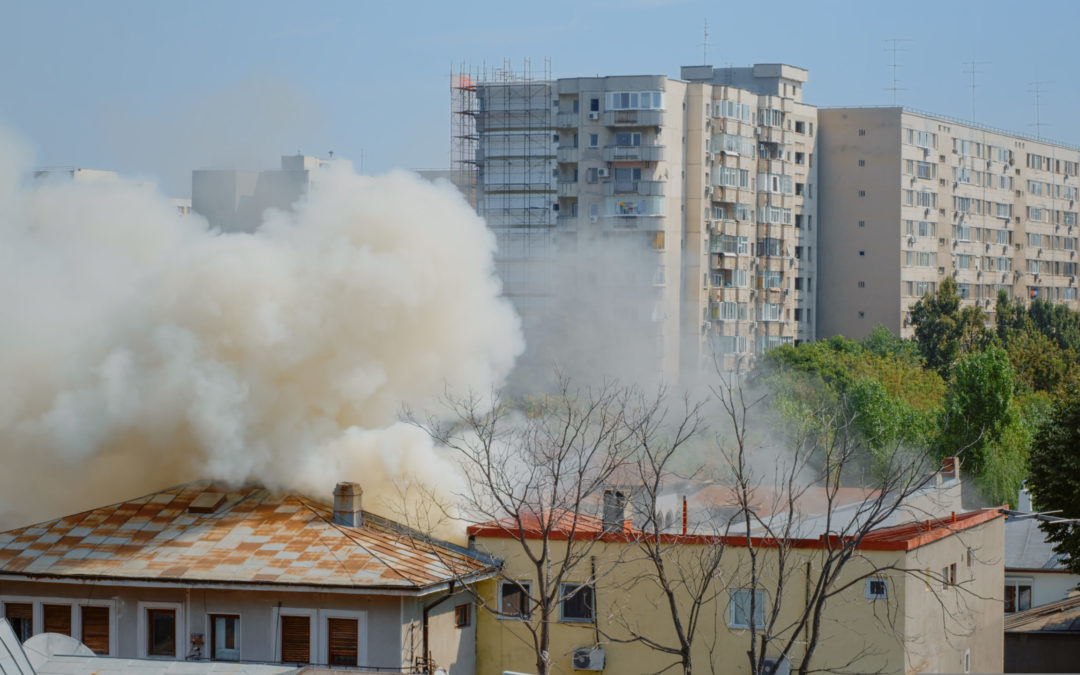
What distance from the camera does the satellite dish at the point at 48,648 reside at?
18.2 meters

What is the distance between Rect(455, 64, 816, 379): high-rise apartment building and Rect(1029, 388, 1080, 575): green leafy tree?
3295 cm

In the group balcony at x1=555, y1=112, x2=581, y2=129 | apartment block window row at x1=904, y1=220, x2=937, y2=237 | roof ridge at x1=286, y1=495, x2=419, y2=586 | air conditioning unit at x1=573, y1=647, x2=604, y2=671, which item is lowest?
air conditioning unit at x1=573, y1=647, x2=604, y2=671

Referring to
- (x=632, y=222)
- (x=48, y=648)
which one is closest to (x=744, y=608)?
(x=48, y=648)

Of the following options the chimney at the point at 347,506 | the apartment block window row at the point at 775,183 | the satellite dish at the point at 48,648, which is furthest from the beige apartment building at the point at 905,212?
the satellite dish at the point at 48,648

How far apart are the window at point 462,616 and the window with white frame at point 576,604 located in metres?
1.50

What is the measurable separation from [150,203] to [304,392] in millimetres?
8079

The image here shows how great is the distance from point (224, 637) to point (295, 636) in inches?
45.3

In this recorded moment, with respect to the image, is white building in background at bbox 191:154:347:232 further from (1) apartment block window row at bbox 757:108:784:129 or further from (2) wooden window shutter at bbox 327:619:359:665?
(2) wooden window shutter at bbox 327:619:359:665

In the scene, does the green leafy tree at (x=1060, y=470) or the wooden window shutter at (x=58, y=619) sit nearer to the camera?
the wooden window shutter at (x=58, y=619)

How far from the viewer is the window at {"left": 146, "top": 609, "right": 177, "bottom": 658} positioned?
22547 millimetres

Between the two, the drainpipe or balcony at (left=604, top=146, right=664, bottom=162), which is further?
balcony at (left=604, top=146, right=664, bottom=162)

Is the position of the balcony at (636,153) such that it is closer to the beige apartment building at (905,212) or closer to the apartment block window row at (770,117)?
the apartment block window row at (770,117)

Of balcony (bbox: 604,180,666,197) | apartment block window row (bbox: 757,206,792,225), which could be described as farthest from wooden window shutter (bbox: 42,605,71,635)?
apartment block window row (bbox: 757,206,792,225)

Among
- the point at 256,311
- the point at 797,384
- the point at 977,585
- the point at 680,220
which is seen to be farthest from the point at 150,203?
the point at 680,220
